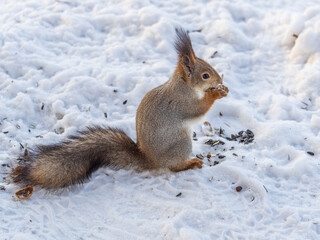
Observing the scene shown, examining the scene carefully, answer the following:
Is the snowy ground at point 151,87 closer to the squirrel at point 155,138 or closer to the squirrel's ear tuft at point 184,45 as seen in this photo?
the squirrel at point 155,138

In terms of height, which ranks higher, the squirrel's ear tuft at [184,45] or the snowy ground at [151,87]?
the squirrel's ear tuft at [184,45]

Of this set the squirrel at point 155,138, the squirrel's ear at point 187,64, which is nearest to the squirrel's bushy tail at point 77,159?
the squirrel at point 155,138

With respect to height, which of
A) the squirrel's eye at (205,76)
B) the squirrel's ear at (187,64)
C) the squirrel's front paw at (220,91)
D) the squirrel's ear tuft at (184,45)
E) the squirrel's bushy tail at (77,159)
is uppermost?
the squirrel's ear tuft at (184,45)

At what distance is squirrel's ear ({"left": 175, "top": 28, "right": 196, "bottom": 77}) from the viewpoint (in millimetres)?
2686

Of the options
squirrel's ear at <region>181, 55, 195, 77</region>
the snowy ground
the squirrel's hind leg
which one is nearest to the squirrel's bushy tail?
the snowy ground

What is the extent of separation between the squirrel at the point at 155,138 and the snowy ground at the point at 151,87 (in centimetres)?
13

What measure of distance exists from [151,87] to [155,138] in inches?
40.2

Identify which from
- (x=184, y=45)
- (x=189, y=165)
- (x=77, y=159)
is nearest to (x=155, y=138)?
(x=189, y=165)

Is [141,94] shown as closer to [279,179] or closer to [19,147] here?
[19,147]

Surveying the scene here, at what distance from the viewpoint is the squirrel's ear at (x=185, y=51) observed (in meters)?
2.69

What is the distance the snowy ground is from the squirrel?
134 millimetres

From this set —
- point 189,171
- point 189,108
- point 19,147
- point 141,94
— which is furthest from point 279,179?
point 19,147

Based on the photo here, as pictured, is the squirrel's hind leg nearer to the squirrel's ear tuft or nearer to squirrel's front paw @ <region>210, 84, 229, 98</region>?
squirrel's front paw @ <region>210, 84, 229, 98</region>

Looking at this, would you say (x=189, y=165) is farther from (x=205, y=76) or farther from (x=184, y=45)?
(x=184, y=45)
